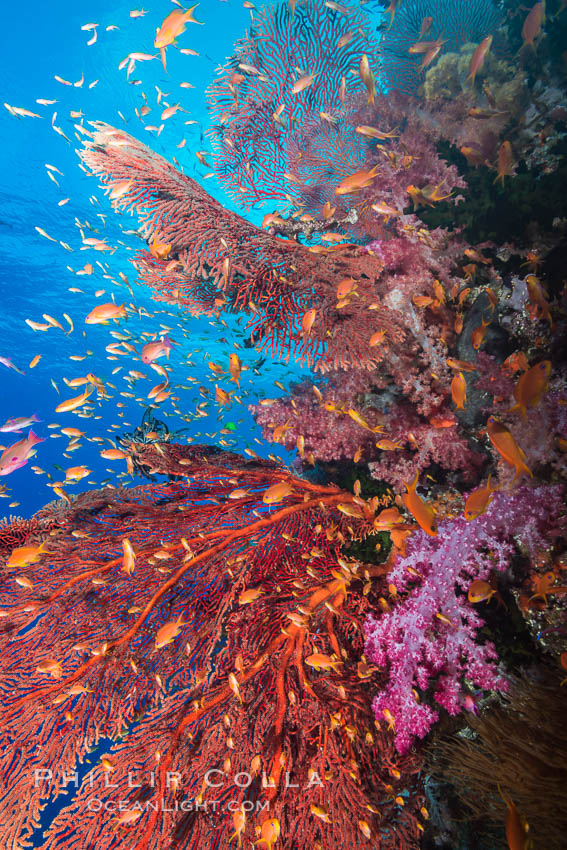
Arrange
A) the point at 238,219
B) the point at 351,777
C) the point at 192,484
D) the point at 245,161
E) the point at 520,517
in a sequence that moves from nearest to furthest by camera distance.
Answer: the point at 351,777, the point at 520,517, the point at 238,219, the point at 192,484, the point at 245,161

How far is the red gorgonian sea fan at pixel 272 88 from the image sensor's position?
18.4ft

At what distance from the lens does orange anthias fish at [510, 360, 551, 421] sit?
2.16 metres

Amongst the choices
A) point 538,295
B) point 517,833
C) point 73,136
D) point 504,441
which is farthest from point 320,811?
point 73,136

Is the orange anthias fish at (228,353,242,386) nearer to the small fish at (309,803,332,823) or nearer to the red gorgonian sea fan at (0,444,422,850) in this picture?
the red gorgonian sea fan at (0,444,422,850)

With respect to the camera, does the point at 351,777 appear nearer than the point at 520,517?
Yes

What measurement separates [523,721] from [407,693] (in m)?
0.90

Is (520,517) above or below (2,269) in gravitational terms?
below

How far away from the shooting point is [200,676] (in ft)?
10.1

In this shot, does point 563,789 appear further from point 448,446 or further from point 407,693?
point 448,446

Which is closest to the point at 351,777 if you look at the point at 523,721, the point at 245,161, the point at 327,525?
the point at 523,721

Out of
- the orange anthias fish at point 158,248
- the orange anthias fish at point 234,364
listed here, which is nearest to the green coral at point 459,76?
the orange anthias fish at point 158,248

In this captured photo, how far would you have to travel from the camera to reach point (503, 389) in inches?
137

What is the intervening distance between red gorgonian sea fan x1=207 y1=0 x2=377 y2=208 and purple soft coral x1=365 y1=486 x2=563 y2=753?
17.2ft

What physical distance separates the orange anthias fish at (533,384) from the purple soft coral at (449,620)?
3.99 ft
